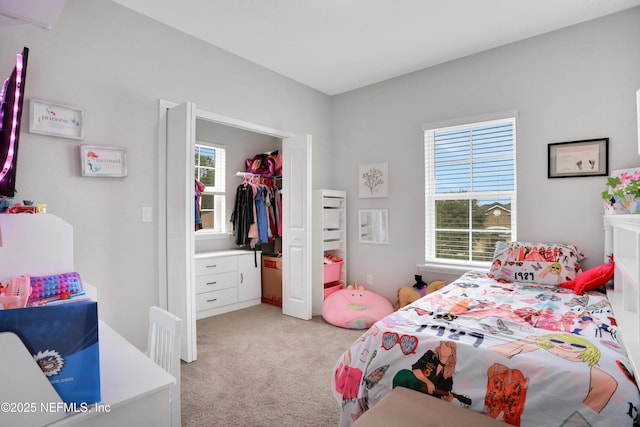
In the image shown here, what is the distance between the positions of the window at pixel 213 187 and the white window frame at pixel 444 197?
8.86 ft

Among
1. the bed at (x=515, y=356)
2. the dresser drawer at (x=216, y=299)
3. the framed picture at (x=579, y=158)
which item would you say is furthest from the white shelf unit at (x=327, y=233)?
the framed picture at (x=579, y=158)

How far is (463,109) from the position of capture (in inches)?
136

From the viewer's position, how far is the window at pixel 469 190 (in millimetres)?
3291

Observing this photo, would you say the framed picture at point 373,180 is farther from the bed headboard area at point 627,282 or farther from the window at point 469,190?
the bed headboard area at point 627,282

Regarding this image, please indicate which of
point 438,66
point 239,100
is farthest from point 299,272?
point 438,66

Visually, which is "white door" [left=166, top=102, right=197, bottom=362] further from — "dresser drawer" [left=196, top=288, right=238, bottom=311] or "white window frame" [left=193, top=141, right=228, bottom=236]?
"white window frame" [left=193, top=141, right=228, bottom=236]

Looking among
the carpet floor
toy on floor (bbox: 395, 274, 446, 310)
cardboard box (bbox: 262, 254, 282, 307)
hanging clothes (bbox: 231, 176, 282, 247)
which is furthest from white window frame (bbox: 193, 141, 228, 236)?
toy on floor (bbox: 395, 274, 446, 310)

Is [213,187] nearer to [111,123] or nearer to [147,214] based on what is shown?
[147,214]

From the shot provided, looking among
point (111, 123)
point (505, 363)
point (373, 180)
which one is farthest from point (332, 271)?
point (505, 363)

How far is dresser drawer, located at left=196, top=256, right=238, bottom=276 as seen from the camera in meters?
3.84

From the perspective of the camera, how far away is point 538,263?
2.75m

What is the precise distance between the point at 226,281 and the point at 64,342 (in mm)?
3296

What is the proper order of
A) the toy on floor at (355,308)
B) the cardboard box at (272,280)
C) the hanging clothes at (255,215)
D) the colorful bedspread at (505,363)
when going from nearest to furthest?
the colorful bedspread at (505,363) < the toy on floor at (355,308) < the cardboard box at (272,280) < the hanging clothes at (255,215)

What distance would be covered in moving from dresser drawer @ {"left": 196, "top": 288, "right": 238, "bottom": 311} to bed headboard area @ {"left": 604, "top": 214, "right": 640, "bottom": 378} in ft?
11.6
